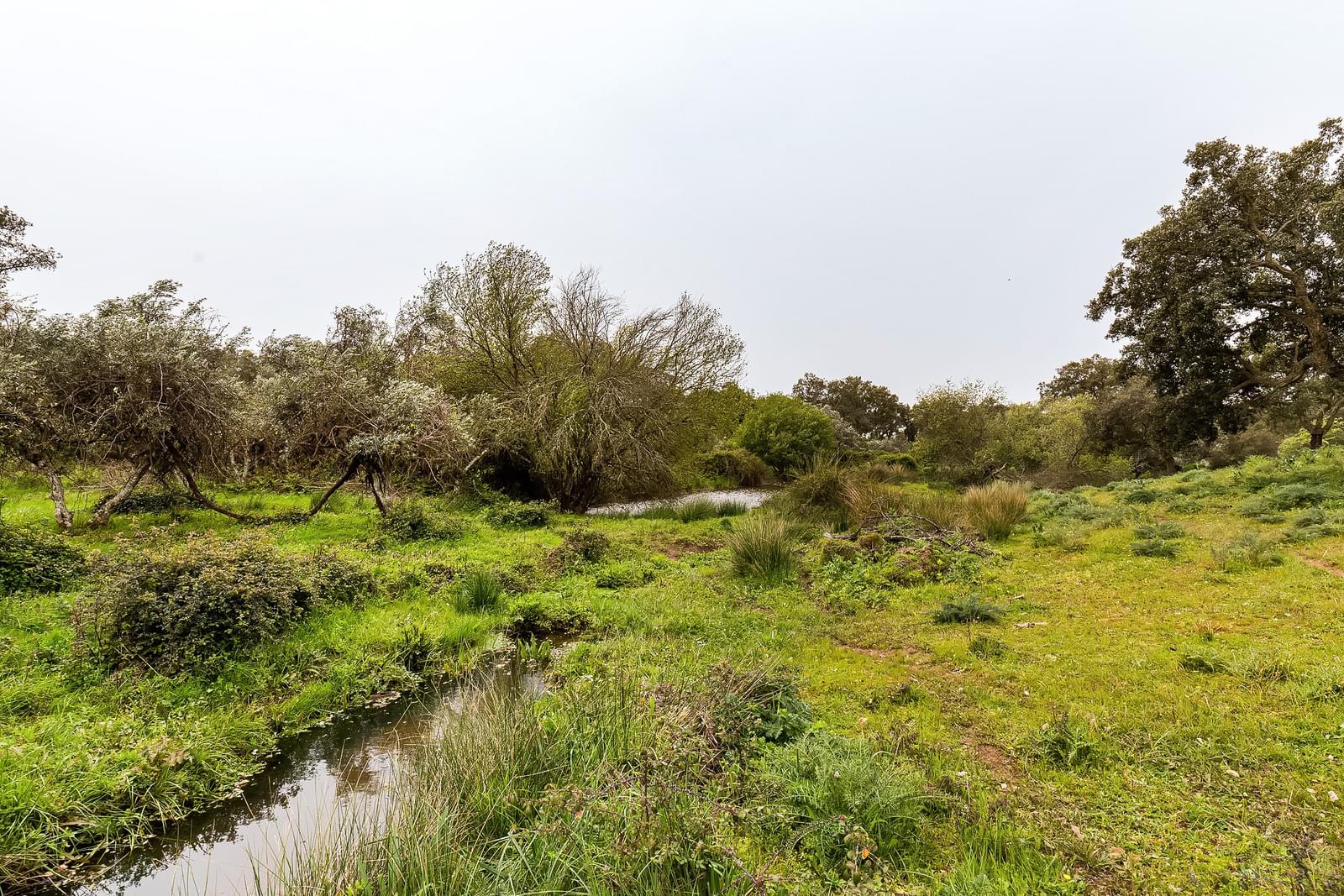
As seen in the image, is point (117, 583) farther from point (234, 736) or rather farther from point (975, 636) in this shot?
point (975, 636)

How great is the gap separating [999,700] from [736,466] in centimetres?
2359

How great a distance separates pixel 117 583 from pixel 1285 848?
8.61 m

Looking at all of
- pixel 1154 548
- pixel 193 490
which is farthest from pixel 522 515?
pixel 1154 548

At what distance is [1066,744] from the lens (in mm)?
3973

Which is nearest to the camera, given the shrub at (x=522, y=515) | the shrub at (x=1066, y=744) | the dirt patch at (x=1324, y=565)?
the shrub at (x=1066, y=744)

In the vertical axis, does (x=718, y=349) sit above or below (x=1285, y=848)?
above

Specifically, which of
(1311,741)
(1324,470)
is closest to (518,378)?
(1311,741)

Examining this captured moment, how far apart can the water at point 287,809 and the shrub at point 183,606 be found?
1527 mm

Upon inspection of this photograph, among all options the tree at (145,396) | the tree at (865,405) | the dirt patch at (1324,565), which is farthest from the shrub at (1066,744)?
the tree at (865,405)

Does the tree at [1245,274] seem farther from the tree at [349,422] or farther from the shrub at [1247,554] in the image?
the tree at [349,422]

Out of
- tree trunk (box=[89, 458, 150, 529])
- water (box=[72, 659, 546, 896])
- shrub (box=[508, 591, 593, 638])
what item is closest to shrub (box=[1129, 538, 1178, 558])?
shrub (box=[508, 591, 593, 638])

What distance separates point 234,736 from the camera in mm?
4480

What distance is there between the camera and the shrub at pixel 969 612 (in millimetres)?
6836

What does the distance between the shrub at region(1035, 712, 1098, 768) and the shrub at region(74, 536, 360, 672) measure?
6.91 m
